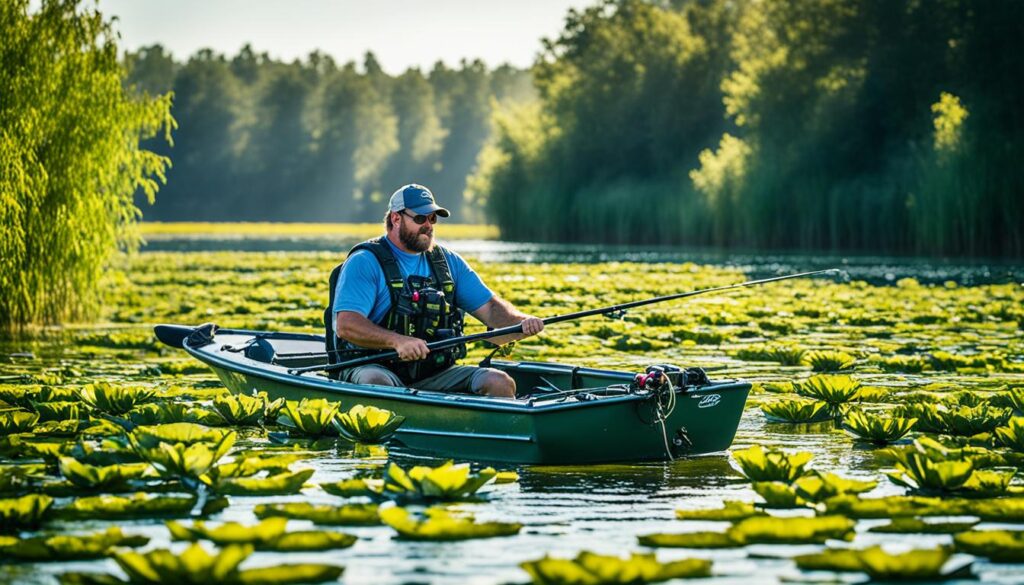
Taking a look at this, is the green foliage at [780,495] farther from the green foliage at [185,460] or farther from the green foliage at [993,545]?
the green foliage at [185,460]

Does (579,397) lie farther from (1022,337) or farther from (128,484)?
(1022,337)

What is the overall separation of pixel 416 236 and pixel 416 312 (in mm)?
446

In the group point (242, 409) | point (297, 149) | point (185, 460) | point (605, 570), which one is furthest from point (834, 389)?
point (297, 149)

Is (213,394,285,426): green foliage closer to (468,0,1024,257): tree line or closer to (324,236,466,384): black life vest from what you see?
(324,236,466,384): black life vest

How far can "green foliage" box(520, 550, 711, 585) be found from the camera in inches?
163

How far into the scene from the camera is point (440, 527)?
4.89m

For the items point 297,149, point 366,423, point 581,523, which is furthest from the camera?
point 297,149

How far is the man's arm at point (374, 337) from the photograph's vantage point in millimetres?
7336

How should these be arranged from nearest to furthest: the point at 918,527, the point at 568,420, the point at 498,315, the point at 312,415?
the point at 918,527
the point at 568,420
the point at 312,415
the point at 498,315

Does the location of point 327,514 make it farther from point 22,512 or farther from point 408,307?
point 408,307

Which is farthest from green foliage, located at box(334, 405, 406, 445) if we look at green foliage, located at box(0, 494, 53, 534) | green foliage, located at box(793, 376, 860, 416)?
green foliage, located at box(793, 376, 860, 416)

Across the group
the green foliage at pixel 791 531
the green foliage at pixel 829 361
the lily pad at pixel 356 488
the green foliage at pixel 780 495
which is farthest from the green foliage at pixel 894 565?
the green foliage at pixel 829 361

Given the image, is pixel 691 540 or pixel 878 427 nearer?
pixel 691 540

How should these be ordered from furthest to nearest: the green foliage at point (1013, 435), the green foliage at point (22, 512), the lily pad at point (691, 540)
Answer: the green foliage at point (1013, 435) → the green foliage at point (22, 512) → the lily pad at point (691, 540)
